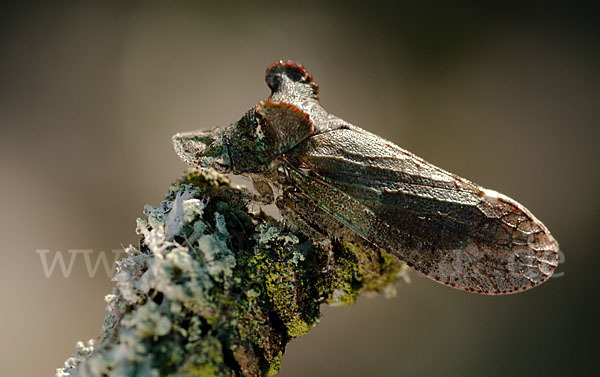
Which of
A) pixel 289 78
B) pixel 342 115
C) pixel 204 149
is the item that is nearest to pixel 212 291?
pixel 204 149

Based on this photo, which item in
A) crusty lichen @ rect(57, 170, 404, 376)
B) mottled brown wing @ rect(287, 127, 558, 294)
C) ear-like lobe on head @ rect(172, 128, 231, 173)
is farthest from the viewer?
ear-like lobe on head @ rect(172, 128, 231, 173)

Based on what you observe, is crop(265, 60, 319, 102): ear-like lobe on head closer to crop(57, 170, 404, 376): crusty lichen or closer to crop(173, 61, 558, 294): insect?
crop(173, 61, 558, 294): insect

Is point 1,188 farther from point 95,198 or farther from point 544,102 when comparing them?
point 544,102

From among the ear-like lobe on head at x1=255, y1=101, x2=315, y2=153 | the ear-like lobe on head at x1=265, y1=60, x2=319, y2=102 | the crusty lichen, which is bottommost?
the crusty lichen

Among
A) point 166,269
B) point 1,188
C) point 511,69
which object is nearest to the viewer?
point 166,269

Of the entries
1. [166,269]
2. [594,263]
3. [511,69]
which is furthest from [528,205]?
[166,269]

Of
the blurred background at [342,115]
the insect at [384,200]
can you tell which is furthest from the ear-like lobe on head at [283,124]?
the blurred background at [342,115]

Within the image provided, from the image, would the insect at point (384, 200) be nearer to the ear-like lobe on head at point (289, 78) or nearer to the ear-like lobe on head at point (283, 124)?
the ear-like lobe on head at point (283, 124)

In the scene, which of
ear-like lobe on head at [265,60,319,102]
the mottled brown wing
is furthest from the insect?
ear-like lobe on head at [265,60,319,102]
